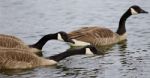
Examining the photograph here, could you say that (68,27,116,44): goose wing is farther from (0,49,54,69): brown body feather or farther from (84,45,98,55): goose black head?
(0,49,54,69): brown body feather

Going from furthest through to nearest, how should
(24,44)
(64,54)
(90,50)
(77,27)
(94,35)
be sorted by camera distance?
(77,27), (94,35), (24,44), (90,50), (64,54)

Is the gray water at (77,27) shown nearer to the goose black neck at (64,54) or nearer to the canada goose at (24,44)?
the goose black neck at (64,54)

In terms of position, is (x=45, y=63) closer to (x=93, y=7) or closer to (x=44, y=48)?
(x=44, y=48)

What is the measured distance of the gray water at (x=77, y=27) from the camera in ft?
50.5

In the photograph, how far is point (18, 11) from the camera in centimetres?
2422

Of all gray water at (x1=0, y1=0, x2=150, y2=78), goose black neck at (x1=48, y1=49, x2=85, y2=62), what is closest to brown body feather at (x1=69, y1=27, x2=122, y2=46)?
gray water at (x1=0, y1=0, x2=150, y2=78)

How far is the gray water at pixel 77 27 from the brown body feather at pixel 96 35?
0.39 meters

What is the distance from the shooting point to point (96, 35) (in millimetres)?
19484

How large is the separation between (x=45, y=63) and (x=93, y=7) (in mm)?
8942

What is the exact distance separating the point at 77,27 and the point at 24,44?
4154mm

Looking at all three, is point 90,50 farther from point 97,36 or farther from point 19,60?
point 97,36

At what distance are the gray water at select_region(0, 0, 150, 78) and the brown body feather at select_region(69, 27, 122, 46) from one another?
39 centimetres

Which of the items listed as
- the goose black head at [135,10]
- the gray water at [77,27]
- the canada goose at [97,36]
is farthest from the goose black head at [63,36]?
the goose black head at [135,10]

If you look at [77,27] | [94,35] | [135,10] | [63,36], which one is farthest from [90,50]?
[77,27]
